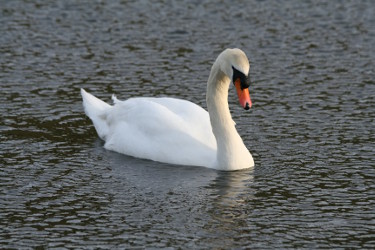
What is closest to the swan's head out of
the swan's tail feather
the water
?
the water

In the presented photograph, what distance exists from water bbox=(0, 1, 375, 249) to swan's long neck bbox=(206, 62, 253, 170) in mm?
258

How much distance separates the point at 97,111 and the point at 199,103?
2.24 metres

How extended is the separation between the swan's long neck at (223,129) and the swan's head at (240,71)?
361 mm

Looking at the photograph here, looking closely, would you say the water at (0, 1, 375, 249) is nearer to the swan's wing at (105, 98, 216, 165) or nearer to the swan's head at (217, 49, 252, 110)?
the swan's wing at (105, 98, 216, 165)

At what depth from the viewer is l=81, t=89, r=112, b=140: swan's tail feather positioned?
701 inches

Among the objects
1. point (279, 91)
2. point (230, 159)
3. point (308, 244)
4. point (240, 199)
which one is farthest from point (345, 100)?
point (308, 244)

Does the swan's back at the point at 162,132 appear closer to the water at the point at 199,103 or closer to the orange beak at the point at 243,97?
the water at the point at 199,103

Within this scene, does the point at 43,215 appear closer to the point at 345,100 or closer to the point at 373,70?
the point at 345,100

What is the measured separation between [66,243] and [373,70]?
35.1 feet

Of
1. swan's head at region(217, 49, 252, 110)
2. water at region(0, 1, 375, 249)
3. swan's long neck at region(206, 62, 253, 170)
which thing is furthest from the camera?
swan's long neck at region(206, 62, 253, 170)

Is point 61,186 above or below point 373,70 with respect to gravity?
below

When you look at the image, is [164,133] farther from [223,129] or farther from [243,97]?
[243,97]

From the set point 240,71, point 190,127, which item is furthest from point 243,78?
point 190,127

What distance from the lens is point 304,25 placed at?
24.9 m
